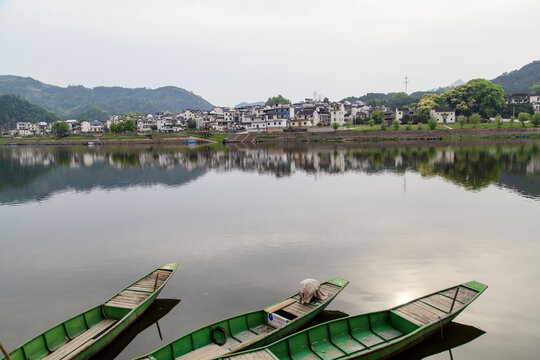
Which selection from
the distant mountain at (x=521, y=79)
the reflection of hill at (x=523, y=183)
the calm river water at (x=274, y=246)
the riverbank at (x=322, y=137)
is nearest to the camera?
the calm river water at (x=274, y=246)

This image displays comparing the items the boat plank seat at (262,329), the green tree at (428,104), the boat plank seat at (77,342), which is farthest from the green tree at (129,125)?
the boat plank seat at (262,329)

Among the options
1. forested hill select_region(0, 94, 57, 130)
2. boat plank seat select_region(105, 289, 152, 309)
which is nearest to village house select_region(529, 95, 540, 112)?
boat plank seat select_region(105, 289, 152, 309)

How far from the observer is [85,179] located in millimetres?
40406

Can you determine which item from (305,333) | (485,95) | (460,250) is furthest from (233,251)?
(485,95)

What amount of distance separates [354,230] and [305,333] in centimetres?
1100

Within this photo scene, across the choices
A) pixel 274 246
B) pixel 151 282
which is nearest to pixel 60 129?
pixel 274 246

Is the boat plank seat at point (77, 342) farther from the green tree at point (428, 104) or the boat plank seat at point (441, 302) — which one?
the green tree at point (428, 104)

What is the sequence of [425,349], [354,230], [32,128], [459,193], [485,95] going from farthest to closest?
[32,128], [485,95], [459,193], [354,230], [425,349]

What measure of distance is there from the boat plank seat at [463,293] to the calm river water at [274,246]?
85cm

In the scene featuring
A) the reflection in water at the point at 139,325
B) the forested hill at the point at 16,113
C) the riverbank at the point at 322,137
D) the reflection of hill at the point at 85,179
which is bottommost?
the reflection in water at the point at 139,325

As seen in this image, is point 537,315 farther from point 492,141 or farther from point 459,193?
point 492,141

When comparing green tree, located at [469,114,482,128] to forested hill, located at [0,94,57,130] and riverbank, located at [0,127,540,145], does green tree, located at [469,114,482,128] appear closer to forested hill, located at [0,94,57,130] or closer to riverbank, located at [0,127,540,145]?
riverbank, located at [0,127,540,145]

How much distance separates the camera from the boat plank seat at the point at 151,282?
38.2ft

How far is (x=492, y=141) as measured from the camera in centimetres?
7631
